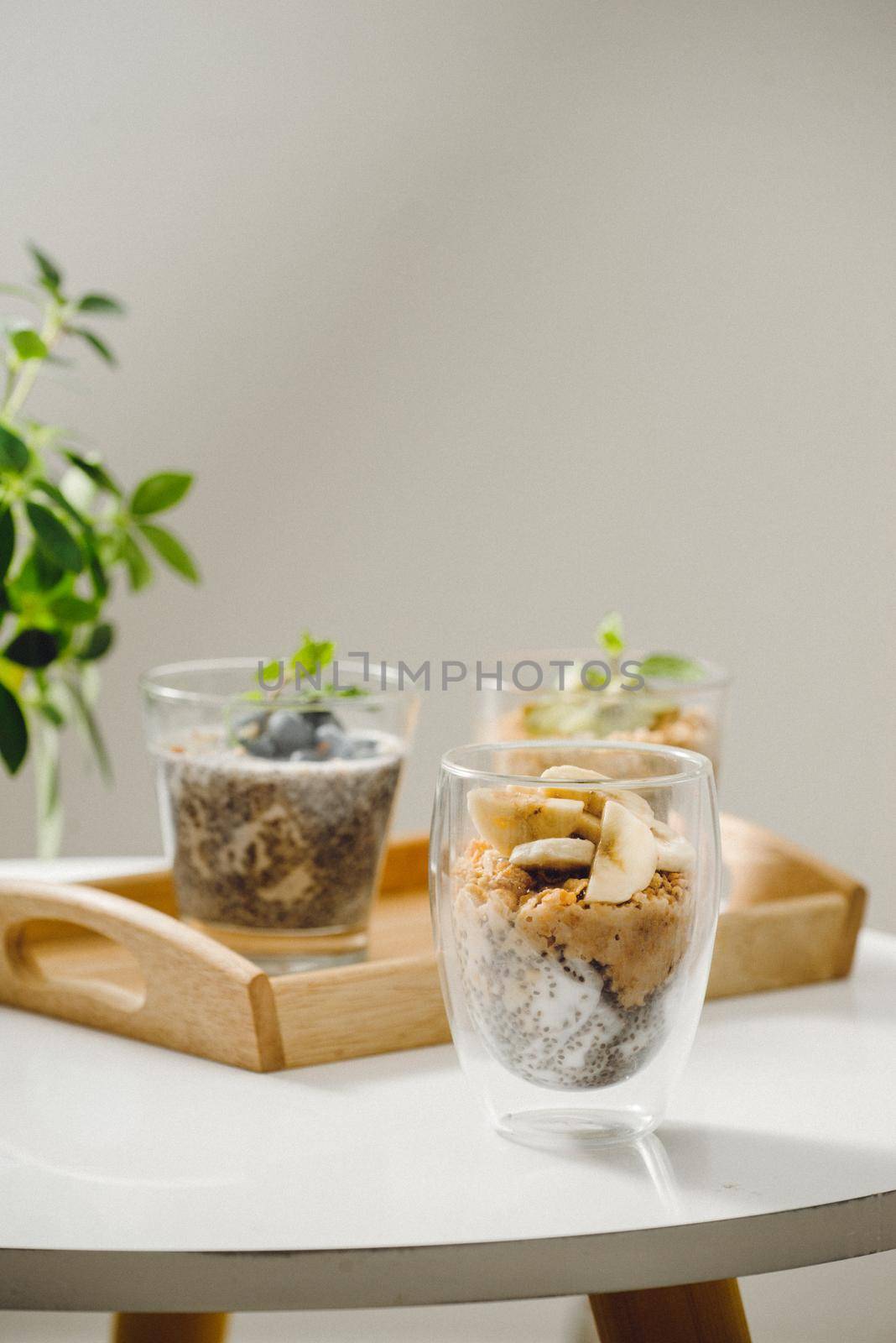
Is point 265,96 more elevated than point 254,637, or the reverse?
point 265,96

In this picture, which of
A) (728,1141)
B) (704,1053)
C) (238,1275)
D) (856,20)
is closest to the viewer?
(238,1275)

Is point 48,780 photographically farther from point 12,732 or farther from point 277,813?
point 277,813

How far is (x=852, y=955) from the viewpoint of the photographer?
100 centimetres

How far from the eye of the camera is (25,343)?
3.50 feet

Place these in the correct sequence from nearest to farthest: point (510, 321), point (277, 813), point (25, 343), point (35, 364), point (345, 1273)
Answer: point (345, 1273), point (277, 813), point (25, 343), point (35, 364), point (510, 321)

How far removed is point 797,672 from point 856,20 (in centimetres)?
100

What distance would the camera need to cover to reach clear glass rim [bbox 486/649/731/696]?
3.39 ft

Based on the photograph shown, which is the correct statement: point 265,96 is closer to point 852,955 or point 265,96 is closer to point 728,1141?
point 852,955

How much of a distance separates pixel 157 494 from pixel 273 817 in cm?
36

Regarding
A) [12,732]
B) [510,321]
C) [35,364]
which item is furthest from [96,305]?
[510,321]

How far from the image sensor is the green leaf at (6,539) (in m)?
0.99

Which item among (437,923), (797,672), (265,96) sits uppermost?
(265,96)

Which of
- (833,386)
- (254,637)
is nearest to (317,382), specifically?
(254,637)

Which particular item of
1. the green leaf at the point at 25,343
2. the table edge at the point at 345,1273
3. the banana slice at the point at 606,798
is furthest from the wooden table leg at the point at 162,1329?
the green leaf at the point at 25,343
